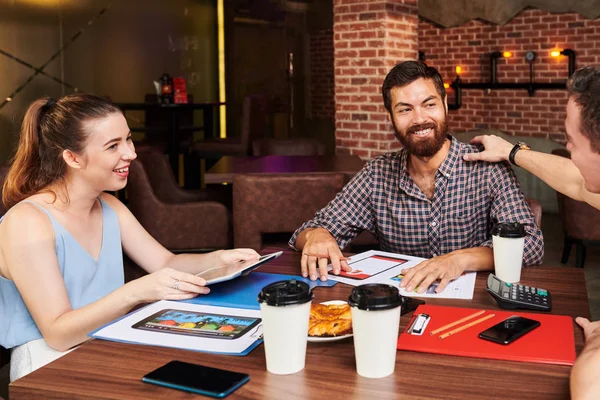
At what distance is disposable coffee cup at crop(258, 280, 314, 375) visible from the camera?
48.6 inches

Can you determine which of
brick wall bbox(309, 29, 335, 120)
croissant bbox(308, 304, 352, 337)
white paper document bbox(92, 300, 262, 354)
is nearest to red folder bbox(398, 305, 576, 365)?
croissant bbox(308, 304, 352, 337)

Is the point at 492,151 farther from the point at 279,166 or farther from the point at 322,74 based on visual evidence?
the point at 322,74

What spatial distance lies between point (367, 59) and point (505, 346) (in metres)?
4.58

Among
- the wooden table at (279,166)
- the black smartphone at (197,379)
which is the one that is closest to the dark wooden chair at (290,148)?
the wooden table at (279,166)

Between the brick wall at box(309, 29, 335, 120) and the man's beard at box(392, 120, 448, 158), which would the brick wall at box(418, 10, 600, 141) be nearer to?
the brick wall at box(309, 29, 335, 120)

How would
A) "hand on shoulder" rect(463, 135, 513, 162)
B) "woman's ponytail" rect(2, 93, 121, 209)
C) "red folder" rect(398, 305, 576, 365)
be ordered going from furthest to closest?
"hand on shoulder" rect(463, 135, 513, 162), "woman's ponytail" rect(2, 93, 121, 209), "red folder" rect(398, 305, 576, 365)

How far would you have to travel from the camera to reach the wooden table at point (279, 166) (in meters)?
4.14

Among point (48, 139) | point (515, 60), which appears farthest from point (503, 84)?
point (48, 139)

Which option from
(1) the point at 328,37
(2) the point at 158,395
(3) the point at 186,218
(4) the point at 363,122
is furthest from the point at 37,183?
(1) the point at 328,37

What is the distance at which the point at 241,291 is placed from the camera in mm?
1790

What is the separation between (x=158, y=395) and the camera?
3.98ft

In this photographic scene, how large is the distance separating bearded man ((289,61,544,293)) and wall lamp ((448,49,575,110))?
18.3ft

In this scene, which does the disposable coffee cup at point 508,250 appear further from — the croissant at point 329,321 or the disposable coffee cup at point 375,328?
the disposable coffee cup at point 375,328

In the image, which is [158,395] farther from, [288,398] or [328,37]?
[328,37]
